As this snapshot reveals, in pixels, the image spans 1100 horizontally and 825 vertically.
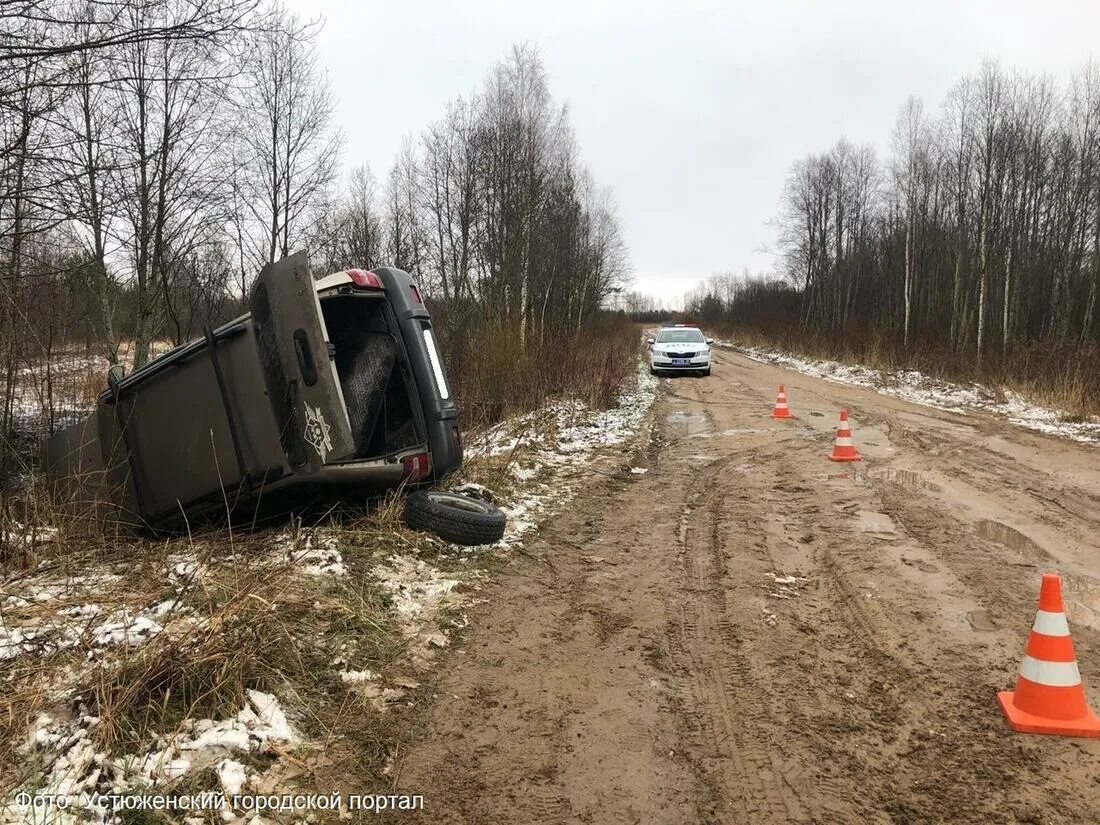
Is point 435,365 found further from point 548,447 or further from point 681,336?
point 681,336

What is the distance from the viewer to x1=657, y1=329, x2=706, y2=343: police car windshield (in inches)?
910

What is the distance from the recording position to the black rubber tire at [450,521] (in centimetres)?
523

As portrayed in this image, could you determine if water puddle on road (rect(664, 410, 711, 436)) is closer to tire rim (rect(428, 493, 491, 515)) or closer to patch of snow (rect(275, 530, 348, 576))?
tire rim (rect(428, 493, 491, 515))

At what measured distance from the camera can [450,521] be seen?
5.21 metres

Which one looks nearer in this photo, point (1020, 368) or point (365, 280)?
point (365, 280)

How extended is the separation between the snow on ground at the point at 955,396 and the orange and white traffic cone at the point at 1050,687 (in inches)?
371

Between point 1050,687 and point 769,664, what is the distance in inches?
48.0

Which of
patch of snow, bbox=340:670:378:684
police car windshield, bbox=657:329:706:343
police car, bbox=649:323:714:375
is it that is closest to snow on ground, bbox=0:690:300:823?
patch of snow, bbox=340:670:378:684

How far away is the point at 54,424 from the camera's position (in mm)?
6434

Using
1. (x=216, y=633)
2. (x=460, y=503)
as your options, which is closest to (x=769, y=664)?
(x=216, y=633)

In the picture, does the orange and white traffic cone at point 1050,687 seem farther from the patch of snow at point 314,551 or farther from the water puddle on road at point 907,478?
the water puddle on road at point 907,478

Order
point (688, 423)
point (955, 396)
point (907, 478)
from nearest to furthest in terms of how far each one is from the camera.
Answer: point (907, 478) < point (688, 423) < point (955, 396)

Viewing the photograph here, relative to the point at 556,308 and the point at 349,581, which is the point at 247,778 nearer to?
the point at 349,581

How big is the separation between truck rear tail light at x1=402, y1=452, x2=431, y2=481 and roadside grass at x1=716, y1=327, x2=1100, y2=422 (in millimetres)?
12483
